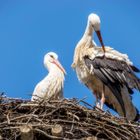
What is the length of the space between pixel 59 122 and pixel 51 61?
118 inches

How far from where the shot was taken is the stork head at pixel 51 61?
9590mm

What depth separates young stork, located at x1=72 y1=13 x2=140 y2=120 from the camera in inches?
344

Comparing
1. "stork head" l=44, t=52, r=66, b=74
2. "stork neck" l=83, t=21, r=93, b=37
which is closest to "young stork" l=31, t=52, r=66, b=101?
"stork head" l=44, t=52, r=66, b=74

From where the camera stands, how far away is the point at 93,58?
890 cm

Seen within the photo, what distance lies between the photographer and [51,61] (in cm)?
976

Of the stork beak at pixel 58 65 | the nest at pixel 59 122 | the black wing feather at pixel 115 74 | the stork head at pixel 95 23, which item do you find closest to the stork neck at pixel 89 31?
the stork head at pixel 95 23

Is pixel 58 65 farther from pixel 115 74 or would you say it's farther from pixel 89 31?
pixel 115 74

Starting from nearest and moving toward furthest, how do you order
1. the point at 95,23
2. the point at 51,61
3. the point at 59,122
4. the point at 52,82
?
the point at 59,122 < the point at 52,82 < the point at 95,23 < the point at 51,61

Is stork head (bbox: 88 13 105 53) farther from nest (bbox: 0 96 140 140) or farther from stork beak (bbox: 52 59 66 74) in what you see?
nest (bbox: 0 96 140 140)

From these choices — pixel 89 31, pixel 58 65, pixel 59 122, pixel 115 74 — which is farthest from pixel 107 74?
pixel 59 122

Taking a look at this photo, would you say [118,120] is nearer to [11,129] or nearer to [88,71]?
[11,129]

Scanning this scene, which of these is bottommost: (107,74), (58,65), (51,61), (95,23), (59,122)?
(59,122)

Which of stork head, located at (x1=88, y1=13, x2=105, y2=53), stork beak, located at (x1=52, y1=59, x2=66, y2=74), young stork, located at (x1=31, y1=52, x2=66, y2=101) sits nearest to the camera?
young stork, located at (x1=31, y1=52, x2=66, y2=101)

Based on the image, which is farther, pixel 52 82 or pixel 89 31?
pixel 89 31
